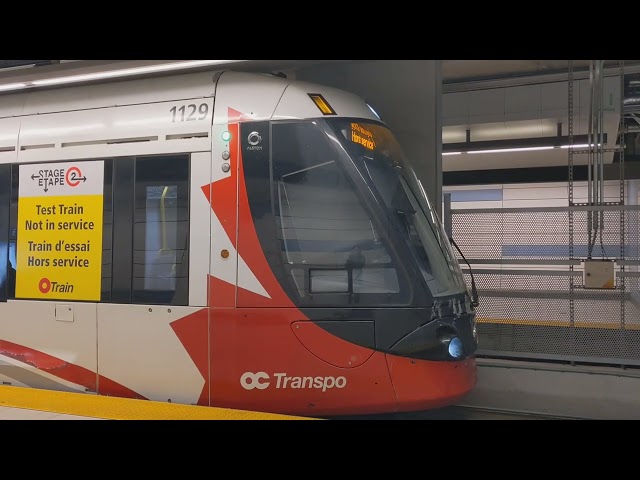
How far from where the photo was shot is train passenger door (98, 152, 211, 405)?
14.6ft

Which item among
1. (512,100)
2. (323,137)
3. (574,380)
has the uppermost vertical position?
(512,100)

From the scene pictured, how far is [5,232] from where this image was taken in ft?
16.6

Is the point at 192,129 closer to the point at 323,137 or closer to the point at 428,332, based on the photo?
the point at 323,137

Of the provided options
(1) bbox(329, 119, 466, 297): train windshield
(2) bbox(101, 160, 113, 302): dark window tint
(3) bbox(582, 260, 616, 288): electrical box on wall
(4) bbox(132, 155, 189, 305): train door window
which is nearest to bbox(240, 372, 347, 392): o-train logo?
(4) bbox(132, 155, 189, 305): train door window

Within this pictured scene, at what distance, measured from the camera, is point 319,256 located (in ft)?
14.2

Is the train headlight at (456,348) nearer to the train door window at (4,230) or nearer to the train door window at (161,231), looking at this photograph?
the train door window at (161,231)

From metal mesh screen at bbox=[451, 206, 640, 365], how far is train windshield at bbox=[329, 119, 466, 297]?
5.43 ft

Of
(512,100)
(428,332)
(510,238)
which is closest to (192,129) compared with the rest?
(428,332)

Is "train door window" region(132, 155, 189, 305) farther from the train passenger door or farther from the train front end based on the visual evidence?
the train front end

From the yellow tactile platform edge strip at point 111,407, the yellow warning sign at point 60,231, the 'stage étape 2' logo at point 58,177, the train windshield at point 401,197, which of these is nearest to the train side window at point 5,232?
the yellow warning sign at point 60,231

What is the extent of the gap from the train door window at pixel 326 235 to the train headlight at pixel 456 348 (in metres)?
0.58

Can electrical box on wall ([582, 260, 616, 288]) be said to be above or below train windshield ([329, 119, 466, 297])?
below

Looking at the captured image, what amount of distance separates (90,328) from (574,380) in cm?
443

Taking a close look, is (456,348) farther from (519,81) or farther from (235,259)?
(519,81)
